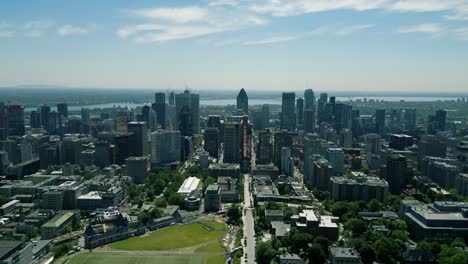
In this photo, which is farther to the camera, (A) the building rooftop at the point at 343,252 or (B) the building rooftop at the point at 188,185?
(B) the building rooftop at the point at 188,185

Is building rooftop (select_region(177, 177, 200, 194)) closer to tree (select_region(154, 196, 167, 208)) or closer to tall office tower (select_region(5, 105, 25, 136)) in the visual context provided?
tree (select_region(154, 196, 167, 208))

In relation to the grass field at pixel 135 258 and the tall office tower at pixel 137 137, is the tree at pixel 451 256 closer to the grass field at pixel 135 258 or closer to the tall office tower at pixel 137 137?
the grass field at pixel 135 258

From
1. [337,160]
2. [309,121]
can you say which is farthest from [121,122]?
[337,160]

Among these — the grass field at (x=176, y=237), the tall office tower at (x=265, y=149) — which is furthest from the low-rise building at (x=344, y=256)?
the tall office tower at (x=265, y=149)

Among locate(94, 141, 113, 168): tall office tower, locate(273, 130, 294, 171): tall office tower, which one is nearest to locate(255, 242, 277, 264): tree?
locate(273, 130, 294, 171): tall office tower

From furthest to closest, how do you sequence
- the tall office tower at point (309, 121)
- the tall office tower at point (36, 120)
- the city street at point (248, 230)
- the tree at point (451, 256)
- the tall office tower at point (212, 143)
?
1. the tall office tower at point (36, 120)
2. the tall office tower at point (309, 121)
3. the tall office tower at point (212, 143)
4. the city street at point (248, 230)
5. the tree at point (451, 256)

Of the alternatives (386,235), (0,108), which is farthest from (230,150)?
(0,108)

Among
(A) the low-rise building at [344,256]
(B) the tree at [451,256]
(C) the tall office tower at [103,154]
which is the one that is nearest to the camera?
(B) the tree at [451,256]

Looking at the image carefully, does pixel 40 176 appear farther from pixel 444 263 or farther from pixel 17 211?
pixel 444 263
